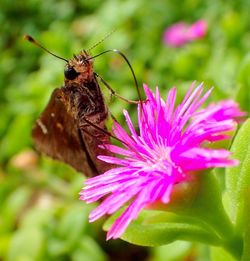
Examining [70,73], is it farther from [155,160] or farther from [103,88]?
[103,88]

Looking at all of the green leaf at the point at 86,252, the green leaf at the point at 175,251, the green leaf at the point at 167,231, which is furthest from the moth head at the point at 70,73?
the green leaf at the point at 86,252

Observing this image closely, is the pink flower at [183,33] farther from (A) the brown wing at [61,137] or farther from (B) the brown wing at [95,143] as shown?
(B) the brown wing at [95,143]

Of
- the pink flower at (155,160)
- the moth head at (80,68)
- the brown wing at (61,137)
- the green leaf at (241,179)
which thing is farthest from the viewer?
the brown wing at (61,137)

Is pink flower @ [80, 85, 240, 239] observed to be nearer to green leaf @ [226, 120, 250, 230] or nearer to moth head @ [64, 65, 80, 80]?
green leaf @ [226, 120, 250, 230]

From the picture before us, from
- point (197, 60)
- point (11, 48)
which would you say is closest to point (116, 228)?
point (197, 60)

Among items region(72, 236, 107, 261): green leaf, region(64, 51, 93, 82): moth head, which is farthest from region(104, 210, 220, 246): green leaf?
region(72, 236, 107, 261): green leaf
